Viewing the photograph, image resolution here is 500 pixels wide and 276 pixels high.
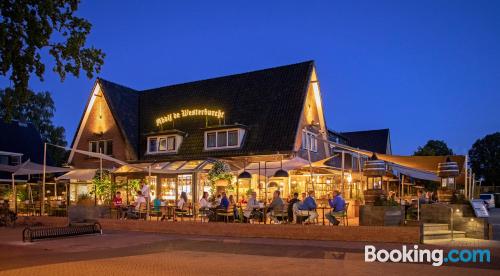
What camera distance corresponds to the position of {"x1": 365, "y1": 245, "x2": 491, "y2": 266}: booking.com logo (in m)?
12.7

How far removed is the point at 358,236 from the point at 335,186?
444 inches

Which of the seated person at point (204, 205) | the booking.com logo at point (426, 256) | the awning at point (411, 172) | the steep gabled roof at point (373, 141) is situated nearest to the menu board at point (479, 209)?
the booking.com logo at point (426, 256)

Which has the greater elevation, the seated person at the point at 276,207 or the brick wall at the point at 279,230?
the seated person at the point at 276,207

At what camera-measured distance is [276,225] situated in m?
18.1

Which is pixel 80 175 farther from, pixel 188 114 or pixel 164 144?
pixel 188 114

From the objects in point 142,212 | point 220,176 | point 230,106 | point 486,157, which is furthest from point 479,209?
point 486,157

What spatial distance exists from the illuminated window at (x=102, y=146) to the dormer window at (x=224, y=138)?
7614 millimetres

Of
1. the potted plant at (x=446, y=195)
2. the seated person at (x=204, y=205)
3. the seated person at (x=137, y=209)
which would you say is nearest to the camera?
the potted plant at (x=446, y=195)

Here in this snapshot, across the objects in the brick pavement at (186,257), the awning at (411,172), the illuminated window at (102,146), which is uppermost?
the illuminated window at (102,146)

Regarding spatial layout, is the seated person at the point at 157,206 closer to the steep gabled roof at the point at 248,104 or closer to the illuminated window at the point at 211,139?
the steep gabled roof at the point at 248,104

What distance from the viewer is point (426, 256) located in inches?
523

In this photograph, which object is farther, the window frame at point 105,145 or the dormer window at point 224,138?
the window frame at point 105,145

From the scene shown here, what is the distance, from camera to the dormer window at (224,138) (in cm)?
2916

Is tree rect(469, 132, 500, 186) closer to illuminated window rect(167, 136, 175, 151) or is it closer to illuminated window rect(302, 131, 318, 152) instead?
illuminated window rect(302, 131, 318, 152)
